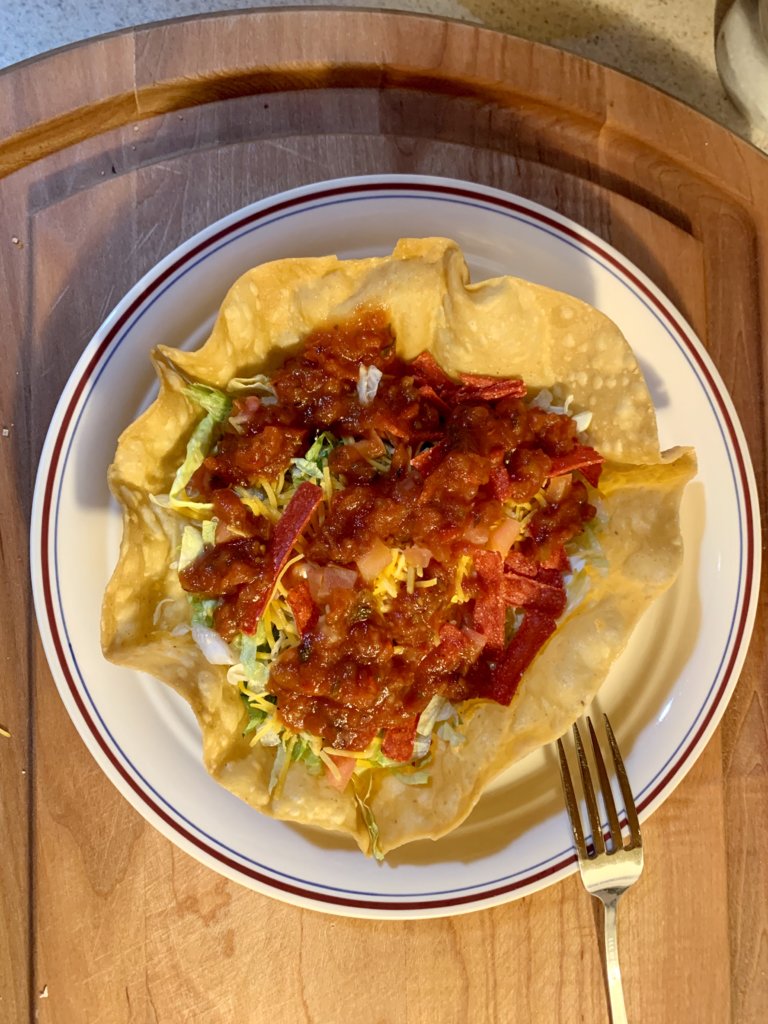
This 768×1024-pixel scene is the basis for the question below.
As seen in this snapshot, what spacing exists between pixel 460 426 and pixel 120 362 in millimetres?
850

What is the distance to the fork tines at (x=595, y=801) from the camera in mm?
2039

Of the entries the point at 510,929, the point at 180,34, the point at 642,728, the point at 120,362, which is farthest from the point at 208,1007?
the point at 180,34

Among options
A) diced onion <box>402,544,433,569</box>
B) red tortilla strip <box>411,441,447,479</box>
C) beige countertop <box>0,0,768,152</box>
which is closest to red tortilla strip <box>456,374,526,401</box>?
red tortilla strip <box>411,441,447,479</box>

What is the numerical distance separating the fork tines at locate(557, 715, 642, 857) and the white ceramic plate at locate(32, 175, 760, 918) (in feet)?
0.20

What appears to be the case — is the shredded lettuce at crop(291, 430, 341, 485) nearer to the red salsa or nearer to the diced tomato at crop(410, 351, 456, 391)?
the red salsa

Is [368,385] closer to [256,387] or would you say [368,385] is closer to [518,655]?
[256,387]

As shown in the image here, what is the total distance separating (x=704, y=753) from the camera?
228 cm

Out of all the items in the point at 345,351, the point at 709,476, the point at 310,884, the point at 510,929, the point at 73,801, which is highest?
the point at 345,351

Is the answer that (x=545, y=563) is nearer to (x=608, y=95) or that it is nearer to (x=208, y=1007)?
(x=608, y=95)

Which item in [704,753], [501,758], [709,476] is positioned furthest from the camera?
[704,753]

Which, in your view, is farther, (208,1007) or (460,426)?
(208,1007)

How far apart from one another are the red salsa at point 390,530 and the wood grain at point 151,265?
0.57 metres

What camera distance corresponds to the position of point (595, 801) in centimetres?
204

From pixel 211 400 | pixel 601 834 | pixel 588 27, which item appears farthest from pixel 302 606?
pixel 588 27
